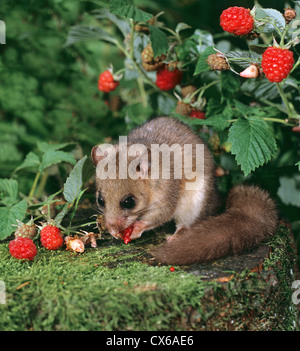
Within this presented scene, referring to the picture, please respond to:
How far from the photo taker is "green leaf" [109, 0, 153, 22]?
277 centimetres

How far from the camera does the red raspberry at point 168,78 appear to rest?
3.33 metres

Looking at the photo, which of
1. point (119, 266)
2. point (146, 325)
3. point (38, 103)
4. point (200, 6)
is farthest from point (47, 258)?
point (200, 6)

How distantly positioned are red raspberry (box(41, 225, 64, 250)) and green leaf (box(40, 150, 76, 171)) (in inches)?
31.7

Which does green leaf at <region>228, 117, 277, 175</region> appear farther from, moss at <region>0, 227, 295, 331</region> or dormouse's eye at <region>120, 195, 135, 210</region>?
dormouse's eye at <region>120, 195, 135, 210</region>

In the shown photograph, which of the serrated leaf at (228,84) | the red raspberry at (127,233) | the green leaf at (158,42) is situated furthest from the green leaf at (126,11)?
the red raspberry at (127,233)

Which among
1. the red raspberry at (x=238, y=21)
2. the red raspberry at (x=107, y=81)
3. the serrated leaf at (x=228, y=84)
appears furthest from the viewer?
the red raspberry at (x=107, y=81)

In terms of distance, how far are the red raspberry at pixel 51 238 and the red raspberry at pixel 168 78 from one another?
4.95ft

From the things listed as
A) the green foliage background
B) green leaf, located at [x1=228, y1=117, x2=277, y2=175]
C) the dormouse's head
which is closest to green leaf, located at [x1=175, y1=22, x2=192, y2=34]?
the green foliage background

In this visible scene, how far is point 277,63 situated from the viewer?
2340 millimetres

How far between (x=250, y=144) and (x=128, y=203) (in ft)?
2.79

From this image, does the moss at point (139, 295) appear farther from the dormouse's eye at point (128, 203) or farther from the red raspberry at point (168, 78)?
the red raspberry at point (168, 78)

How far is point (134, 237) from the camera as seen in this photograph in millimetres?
2703

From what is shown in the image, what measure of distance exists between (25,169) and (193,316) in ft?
6.68

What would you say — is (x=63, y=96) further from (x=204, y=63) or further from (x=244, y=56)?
(x=244, y=56)
